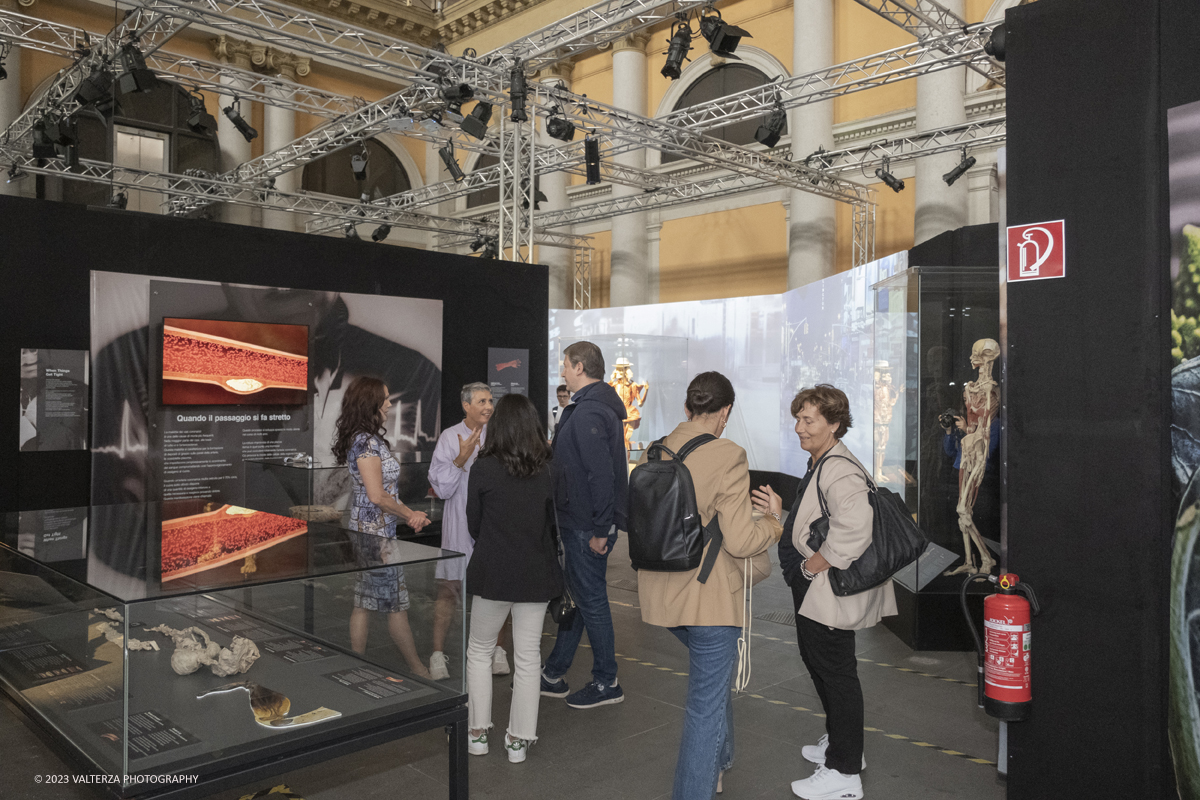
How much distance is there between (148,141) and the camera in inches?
706

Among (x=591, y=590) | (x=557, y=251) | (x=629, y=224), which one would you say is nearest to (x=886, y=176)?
(x=629, y=224)

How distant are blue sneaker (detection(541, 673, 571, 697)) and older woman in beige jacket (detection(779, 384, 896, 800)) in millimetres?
1479

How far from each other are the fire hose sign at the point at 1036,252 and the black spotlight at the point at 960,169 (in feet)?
33.4

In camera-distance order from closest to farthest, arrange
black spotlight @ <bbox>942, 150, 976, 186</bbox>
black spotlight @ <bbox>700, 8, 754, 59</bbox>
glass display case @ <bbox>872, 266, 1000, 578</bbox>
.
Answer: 1. glass display case @ <bbox>872, 266, 1000, 578</bbox>
2. black spotlight @ <bbox>700, 8, 754, 59</bbox>
3. black spotlight @ <bbox>942, 150, 976, 186</bbox>

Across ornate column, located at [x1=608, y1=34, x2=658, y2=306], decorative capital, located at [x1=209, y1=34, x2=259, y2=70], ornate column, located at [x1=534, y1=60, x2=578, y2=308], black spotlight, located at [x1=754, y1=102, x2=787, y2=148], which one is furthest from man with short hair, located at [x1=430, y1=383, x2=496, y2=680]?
decorative capital, located at [x1=209, y1=34, x2=259, y2=70]

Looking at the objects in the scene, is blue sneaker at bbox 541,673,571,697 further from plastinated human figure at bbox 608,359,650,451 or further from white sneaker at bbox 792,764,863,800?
plastinated human figure at bbox 608,359,650,451

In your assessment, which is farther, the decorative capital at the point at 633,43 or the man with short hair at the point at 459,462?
the decorative capital at the point at 633,43

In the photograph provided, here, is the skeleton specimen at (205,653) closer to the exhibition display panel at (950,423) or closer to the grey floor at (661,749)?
the grey floor at (661,749)

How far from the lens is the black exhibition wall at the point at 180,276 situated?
5898mm

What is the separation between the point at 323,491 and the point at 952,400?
4149 millimetres

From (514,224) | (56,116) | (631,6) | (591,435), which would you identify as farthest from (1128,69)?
(56,116)

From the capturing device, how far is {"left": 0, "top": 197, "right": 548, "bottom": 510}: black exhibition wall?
5898 mm

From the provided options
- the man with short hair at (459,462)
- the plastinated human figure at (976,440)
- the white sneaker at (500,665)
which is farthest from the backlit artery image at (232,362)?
the plastinated human figure at (976,440)

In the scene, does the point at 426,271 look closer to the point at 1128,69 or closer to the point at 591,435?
the point at 591,435
